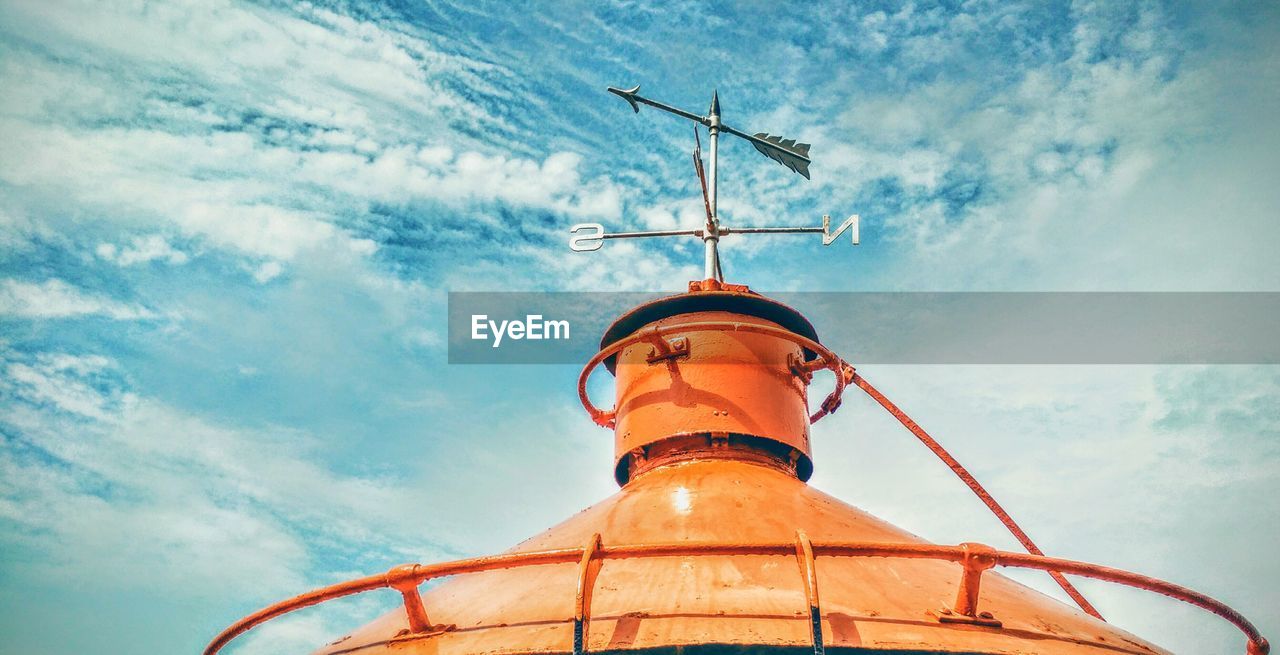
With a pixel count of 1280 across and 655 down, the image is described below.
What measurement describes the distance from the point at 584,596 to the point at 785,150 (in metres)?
5.96

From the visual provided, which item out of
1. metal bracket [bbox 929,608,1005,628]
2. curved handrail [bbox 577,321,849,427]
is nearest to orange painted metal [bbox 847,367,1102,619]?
curved handrail [bbox 577,321,849,427]

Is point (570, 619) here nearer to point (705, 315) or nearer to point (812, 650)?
point (812, 650)

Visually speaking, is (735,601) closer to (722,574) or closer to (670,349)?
(722,574)

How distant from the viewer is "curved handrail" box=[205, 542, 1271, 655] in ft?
13.3

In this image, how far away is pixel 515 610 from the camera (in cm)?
436

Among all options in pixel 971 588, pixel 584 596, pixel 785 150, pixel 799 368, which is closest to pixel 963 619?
pixel 971 588

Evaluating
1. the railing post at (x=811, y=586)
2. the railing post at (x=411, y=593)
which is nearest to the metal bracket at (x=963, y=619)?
the railing post at (x=811, y=586)

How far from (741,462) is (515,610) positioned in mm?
2350

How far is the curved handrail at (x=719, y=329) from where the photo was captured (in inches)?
255

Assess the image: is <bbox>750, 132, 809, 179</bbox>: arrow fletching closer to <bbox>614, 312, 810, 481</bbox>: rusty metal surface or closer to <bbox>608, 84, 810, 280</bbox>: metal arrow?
<bbox>608, 84, 810, 280</bbox>: metal arrow

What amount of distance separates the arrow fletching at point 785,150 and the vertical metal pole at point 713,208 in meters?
0.55

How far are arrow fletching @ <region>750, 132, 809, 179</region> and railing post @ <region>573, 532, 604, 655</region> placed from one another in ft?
18.3

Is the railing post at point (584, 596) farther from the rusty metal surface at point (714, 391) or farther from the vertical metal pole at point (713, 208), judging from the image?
the vertical metal pole at point (713, 208)

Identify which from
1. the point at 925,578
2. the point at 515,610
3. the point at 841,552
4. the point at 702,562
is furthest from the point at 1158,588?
the point at 515,610
